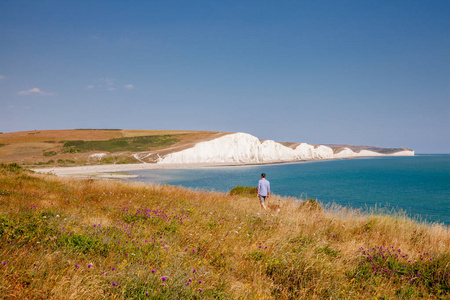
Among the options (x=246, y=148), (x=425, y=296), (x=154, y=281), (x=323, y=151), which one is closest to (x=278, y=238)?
(x=425, y=296)

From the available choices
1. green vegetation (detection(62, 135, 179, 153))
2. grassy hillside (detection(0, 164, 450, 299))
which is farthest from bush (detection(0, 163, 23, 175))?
green vegetation (detection(62, 135, 179, 153))

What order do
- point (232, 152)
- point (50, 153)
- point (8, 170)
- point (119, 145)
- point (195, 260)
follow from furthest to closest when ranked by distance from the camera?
point (119, 145), point (232, 152), point (50, 153), point (8, 170), point (195, 260)

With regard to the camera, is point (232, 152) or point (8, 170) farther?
point (232, 152)

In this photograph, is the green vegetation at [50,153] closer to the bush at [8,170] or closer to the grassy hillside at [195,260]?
the bush at [8,170]

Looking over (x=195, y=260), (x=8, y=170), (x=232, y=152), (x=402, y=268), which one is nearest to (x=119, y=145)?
(x=232, y=152)

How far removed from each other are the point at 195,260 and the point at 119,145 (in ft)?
349

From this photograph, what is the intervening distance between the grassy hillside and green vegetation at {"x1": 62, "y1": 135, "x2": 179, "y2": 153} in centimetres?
9454

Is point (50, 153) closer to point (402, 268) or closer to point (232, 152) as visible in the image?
point (232, 152)

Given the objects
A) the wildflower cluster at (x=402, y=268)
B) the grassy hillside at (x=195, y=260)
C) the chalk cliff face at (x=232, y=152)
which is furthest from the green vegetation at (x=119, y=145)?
the wildflower cluster at (x=402, y=268)

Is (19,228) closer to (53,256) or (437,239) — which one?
(53,256)

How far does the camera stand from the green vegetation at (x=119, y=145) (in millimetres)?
94188

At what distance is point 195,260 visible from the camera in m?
5.01

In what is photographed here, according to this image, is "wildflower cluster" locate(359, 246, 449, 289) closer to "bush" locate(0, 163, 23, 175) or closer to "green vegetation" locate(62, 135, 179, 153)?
"bush" locate(0, 163, 23, 175)

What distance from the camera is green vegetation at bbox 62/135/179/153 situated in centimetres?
9419
